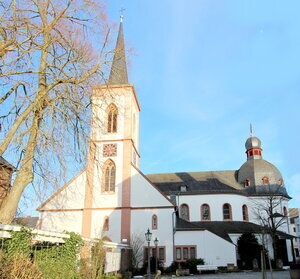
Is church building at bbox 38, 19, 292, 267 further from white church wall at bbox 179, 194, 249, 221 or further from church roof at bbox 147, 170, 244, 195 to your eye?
church roof at bbox 147, 170, 244, 195

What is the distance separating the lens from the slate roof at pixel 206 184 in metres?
36.7

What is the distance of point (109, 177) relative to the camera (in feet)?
97.7

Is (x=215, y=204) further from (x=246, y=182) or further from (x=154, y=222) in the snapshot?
(x=154, y=222)

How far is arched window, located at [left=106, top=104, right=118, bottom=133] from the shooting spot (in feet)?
103

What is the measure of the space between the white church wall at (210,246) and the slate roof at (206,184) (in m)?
8.49

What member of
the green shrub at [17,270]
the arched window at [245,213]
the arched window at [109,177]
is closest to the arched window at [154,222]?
the arched window at [109,177]

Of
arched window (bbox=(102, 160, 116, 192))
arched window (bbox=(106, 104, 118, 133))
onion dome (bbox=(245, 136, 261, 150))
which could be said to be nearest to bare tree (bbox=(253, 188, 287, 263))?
onion dome (bbox=(245, 136, 261, 150))

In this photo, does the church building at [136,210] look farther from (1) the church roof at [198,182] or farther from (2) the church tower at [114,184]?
(1) the church roof at [198,182]

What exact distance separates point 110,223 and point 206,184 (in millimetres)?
14225

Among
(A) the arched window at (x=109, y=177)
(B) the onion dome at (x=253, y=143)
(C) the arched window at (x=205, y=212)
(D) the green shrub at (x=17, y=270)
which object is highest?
(B) the onion dome at (x=253, y=143)

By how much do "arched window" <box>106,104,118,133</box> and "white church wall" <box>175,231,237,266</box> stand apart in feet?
38.1

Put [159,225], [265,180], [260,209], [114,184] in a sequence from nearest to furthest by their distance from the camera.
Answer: [159,225], [114,184], [260,209], [265,180]

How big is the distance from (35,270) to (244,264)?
27054mm

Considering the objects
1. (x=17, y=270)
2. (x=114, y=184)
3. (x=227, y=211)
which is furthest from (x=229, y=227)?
(x=17, y=270)
